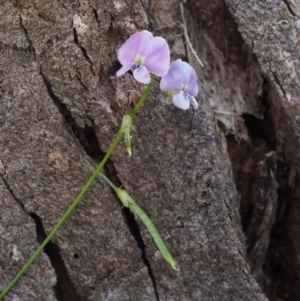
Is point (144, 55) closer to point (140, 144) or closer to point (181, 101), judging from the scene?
point (181, 101)

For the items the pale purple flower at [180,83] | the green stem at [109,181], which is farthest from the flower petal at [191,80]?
the green stem at [109,181]

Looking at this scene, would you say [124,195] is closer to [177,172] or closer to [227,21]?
[177,172]

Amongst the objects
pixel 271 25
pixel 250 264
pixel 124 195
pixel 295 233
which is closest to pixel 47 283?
pixel 124 195

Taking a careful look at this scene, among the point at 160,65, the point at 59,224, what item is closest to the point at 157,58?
the point at 160,65

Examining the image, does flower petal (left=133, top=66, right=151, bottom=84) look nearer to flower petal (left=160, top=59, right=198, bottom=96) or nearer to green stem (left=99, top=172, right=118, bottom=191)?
flower petal (left=160, top=59, right=198, bottom=96)

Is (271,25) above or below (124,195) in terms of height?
above

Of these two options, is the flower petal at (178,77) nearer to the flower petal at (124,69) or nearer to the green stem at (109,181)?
the flower petal at (124,69)

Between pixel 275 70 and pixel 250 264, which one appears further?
pixel 250 264
